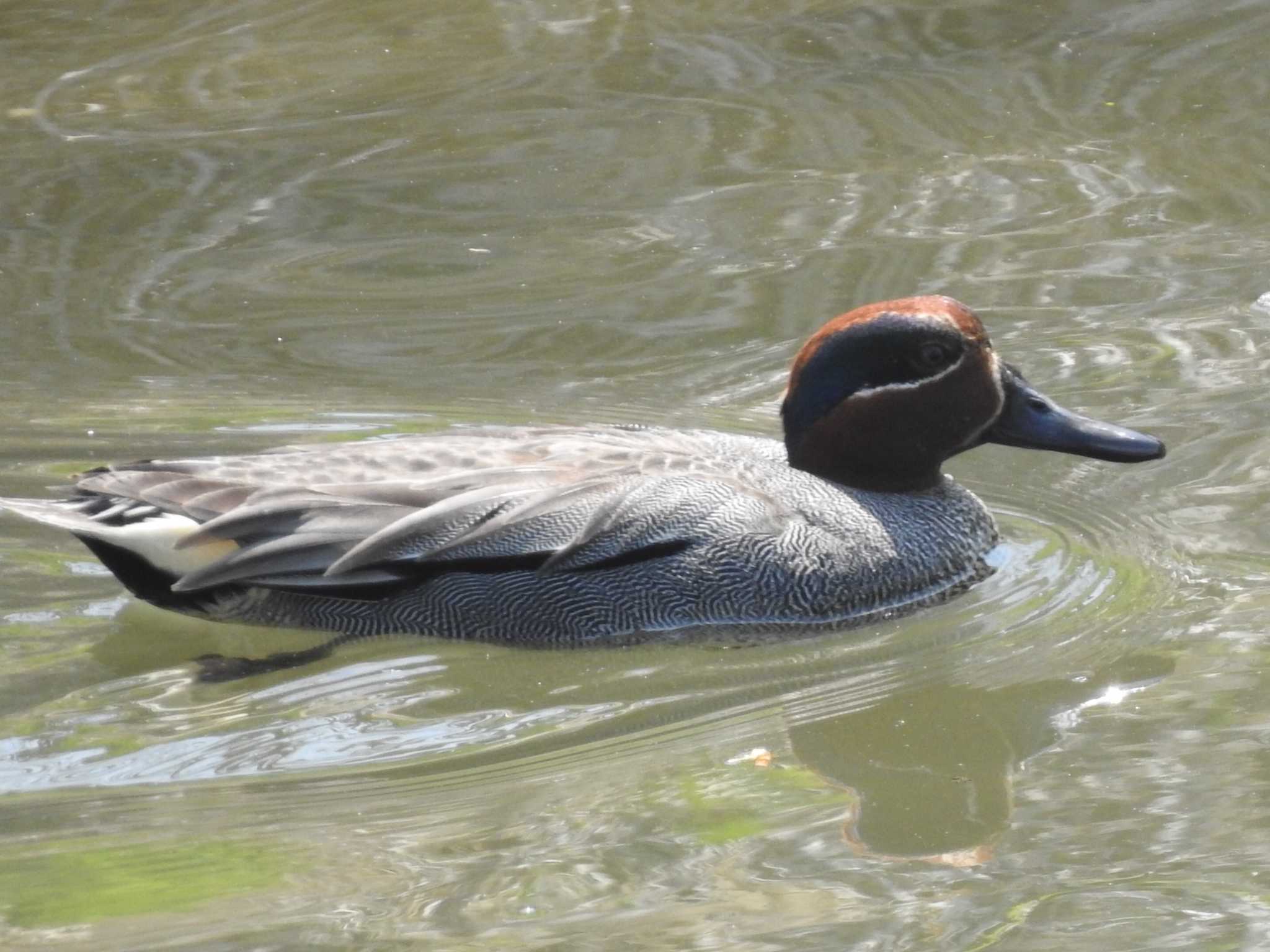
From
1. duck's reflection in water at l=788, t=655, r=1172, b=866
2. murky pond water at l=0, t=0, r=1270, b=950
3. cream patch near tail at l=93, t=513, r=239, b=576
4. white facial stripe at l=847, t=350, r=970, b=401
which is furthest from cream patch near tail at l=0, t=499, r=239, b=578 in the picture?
white facial stripe at l=847, t=350, r=970, b=401

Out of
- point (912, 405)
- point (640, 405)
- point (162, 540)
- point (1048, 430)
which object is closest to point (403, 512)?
point (162, 540)

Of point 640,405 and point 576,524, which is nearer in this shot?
point 576,524

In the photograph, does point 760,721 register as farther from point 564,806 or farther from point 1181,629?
point 1181,629

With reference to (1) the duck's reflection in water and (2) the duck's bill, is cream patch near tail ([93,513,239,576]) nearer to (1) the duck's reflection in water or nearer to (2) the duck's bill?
(1) the duck's reflection in water

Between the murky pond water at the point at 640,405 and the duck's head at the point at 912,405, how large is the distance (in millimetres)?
373

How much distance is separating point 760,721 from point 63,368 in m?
3.73

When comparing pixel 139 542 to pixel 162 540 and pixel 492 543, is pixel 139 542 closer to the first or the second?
pixel 162 540

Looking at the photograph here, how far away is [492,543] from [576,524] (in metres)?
0.24

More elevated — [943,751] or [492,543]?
[492,543]

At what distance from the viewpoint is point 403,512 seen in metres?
5.54

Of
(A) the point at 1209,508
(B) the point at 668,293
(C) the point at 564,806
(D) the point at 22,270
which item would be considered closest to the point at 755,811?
(C) the point at 564,806

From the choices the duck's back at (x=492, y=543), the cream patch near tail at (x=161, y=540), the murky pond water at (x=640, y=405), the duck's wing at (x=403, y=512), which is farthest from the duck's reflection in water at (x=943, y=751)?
the cream patch near tail at (x=161, y=540)

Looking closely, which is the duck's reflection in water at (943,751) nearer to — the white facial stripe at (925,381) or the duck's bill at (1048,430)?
the duck's bill at (1048,430)

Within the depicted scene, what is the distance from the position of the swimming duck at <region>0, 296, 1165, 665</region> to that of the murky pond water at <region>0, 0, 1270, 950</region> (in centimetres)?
13
